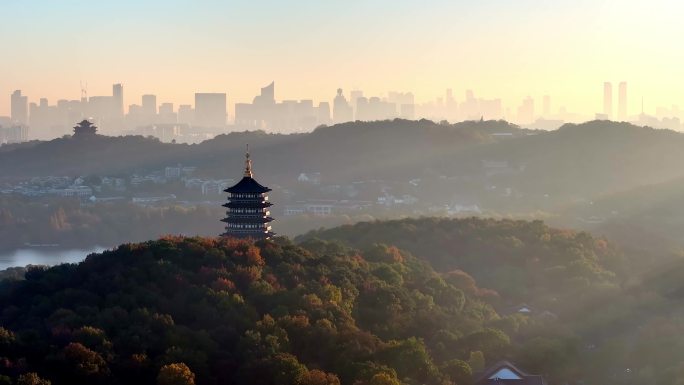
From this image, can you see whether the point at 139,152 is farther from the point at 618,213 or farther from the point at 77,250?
the point at 618,213

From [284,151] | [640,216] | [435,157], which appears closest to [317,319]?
[640,216]

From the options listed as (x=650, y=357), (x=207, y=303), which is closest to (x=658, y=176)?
(x=650, y=357)

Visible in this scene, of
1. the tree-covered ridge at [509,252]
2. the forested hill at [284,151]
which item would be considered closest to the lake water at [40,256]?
the tree-covered ridge at [509,252]

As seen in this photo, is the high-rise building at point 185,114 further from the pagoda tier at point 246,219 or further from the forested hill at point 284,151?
the pagoda tier at point 246,219

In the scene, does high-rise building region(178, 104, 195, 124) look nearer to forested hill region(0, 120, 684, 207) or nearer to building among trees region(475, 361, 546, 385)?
forested hill region(0, 120, 684, 207)

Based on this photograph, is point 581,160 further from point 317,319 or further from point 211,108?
point 211,108
